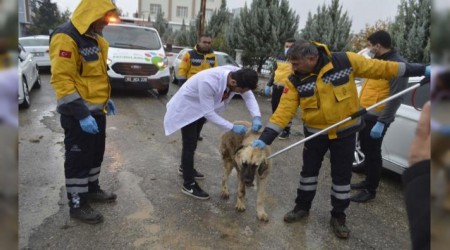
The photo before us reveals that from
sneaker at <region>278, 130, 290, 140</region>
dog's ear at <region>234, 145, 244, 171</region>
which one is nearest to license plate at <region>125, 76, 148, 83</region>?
sneaker at <region>278, 130, 290, 140</region>

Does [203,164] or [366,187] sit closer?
[366,187]

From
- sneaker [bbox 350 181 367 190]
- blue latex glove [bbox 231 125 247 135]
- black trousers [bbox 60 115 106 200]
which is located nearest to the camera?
black trousers [bbox 60 115 106 200]

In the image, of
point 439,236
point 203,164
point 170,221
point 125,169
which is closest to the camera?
point 439,236

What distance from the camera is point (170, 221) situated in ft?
12.2

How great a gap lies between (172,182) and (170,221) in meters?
1.01

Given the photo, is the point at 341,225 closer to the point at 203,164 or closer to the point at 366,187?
the point at 366,187

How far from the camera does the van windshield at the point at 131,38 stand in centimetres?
1025

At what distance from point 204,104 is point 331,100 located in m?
1.33

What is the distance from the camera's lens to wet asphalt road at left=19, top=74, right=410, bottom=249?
11.1 feet

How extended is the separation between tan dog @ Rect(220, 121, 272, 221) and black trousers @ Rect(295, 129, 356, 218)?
412mm

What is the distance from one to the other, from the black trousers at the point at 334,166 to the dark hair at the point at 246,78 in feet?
2.39

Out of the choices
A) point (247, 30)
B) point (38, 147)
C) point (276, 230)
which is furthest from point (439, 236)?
point (247, 30)

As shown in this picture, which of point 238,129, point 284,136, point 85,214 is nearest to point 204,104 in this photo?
point 238,129

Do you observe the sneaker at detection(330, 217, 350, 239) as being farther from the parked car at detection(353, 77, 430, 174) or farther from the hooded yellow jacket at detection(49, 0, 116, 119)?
the hooded yellow jacket at detection(49, 0, 116, 119)
